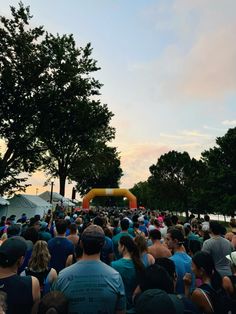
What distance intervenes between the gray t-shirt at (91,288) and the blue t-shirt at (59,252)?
118 inches

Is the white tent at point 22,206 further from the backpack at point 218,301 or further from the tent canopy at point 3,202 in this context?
the backpack at point 218,301

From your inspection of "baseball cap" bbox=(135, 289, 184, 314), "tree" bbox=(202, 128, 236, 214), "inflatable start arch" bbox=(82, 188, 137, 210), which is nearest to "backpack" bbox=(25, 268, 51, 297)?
"baseball cap" bbox=(135, 289, 184, 314)

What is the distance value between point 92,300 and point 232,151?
45.1 m

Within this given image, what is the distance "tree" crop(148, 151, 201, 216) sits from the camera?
7169cm

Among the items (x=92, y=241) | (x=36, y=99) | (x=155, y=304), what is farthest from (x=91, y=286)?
(x=36, y=99)

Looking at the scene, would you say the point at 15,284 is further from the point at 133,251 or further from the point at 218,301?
the point at 218,301

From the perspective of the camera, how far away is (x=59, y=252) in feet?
18.9

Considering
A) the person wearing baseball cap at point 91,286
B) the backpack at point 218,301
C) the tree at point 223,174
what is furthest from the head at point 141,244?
the tree at point 223,174

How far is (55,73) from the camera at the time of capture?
22656mm

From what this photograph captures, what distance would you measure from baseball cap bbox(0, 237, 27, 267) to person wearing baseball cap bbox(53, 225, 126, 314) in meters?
0.61

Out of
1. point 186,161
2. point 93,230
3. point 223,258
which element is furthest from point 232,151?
point 93,230

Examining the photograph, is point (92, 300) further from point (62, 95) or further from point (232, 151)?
point (232, 151)

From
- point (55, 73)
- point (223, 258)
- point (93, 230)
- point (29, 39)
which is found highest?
point (29, 39)

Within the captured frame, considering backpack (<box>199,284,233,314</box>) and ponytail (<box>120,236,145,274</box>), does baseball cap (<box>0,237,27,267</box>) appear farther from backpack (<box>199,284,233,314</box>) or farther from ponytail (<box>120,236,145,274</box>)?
backpack (<box>199,284,233,314</box>)
